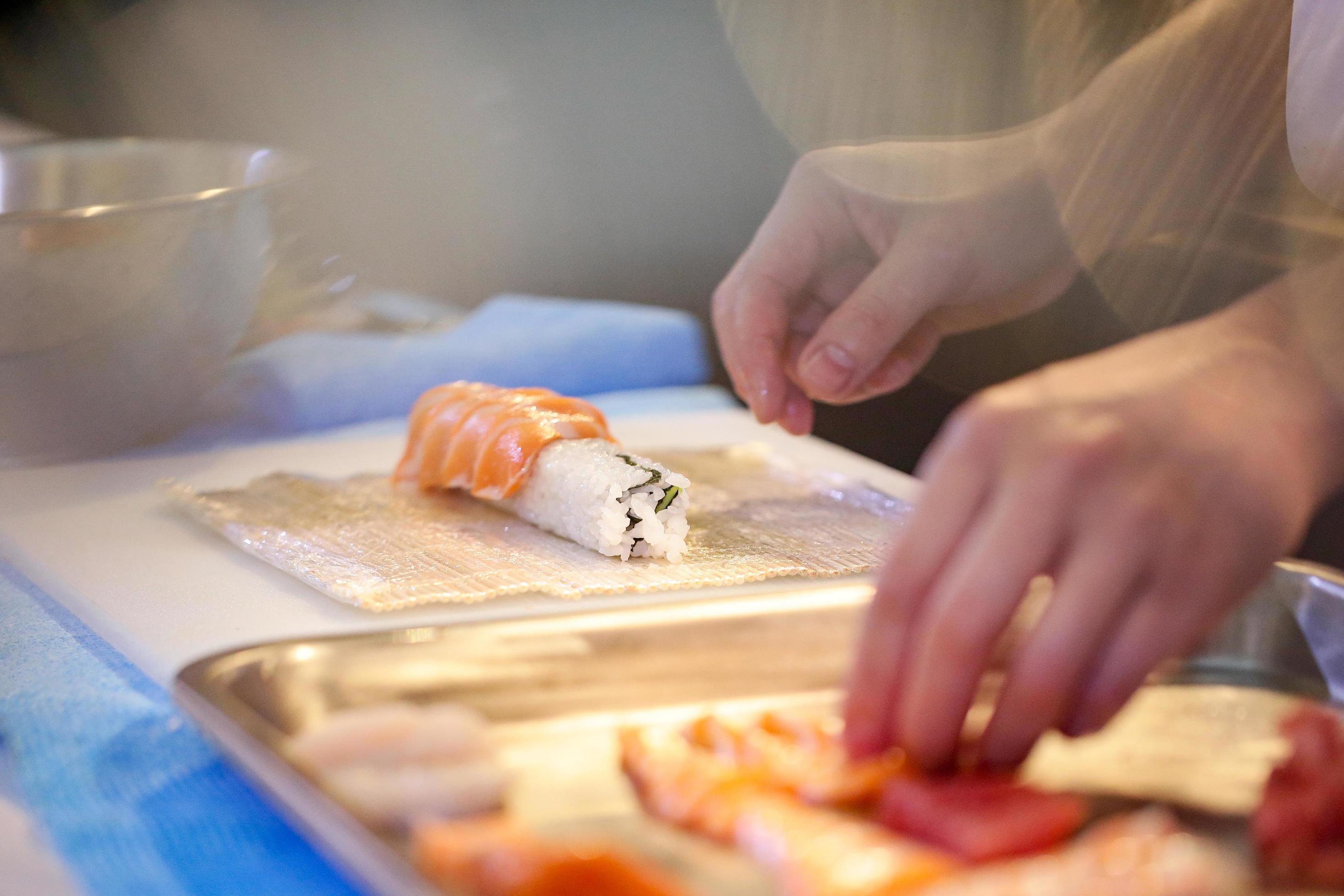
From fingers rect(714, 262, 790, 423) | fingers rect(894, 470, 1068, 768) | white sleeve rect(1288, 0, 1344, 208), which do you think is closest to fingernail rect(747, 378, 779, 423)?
fingers rect(714, 262, 790, 423)

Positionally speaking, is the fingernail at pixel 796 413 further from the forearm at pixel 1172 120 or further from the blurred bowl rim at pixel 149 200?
the blurred bowl rim at pixel 149 200

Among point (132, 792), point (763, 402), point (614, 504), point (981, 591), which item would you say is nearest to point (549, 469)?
point (614, 504)

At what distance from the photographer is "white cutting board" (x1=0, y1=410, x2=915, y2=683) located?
3.36 ft

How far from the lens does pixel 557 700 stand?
81 centimetres

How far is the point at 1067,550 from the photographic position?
0.64m

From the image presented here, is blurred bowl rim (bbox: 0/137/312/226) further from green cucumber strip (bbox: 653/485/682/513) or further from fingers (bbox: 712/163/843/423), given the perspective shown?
green cucumber strip (bbox: 653/485/682/513)

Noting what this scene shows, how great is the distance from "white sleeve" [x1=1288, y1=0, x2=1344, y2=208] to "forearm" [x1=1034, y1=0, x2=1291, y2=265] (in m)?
0.19

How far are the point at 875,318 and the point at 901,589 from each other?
74 cm

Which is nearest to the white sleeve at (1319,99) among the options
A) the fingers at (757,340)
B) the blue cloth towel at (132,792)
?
the fingers at (757,340)

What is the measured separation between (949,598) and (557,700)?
0.29 meters

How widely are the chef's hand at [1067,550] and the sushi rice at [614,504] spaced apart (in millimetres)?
535

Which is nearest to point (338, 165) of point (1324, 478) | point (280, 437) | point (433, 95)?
point (433, 95)

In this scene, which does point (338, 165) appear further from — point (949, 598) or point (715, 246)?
point (949, 598)

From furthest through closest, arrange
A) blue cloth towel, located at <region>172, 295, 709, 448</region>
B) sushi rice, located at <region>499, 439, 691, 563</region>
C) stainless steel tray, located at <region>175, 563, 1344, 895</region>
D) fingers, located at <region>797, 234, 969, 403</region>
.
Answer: blue cloth towel, located at <region>172, 295, 709, 448</region> < fingers, located at <region>797, 234, 969, 403</region> < sushi rice, located at <region>499, 439, 691, 563</region> < stainless steel tray, located at <region>175, 563, 1344, 895</region>
